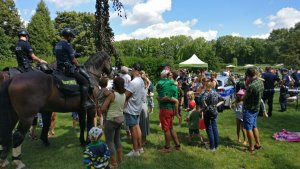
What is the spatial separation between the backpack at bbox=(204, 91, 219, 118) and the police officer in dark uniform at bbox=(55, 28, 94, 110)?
3.10 m

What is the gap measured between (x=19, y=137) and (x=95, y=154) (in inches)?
114

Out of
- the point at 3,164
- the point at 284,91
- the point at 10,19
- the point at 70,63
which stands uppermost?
the point at 10,19

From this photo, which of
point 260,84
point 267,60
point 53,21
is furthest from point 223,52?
point 260,84

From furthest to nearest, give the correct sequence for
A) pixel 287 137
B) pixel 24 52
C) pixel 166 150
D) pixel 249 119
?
pixel 287 137 → pixel 24 52 → pixel 166 150 → pixel 249 119

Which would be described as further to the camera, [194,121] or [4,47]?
[4,47]

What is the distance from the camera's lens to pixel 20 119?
6539 mm

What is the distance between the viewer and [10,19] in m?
50.3

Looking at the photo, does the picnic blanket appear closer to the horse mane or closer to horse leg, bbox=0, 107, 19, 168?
the horse mane

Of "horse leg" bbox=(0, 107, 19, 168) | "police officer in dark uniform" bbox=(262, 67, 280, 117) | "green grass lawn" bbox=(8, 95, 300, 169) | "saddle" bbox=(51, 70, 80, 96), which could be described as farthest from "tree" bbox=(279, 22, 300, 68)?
"horse leg" bbox=(0, 107, 19, 168)

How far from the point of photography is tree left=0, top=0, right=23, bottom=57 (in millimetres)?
49344

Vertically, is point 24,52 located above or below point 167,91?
above

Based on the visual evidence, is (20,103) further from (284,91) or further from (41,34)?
(41,34)

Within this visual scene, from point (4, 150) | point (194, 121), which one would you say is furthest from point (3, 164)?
point (194, 121)

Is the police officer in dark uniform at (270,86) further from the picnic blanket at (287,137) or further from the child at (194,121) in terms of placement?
the child at (194,121)
